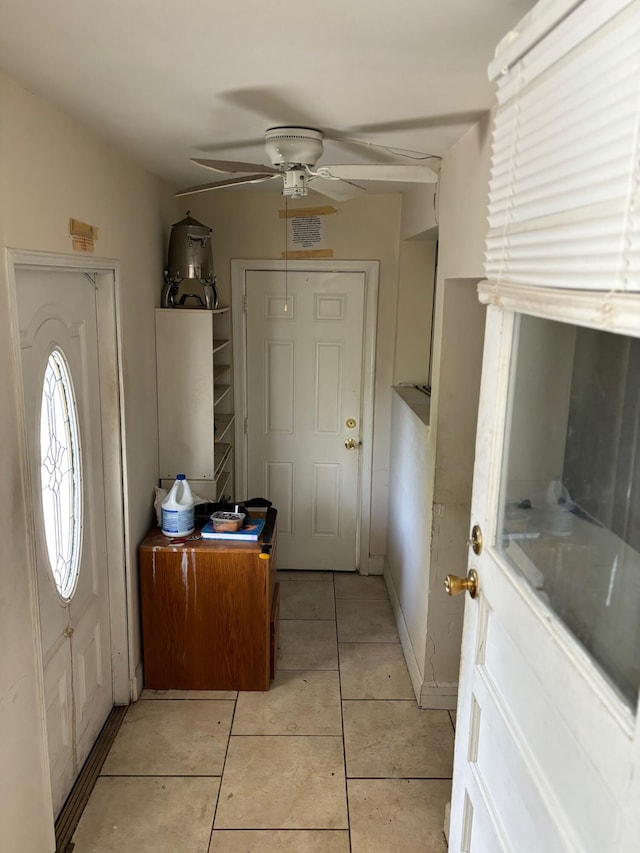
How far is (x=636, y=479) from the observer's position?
1027 millimetres

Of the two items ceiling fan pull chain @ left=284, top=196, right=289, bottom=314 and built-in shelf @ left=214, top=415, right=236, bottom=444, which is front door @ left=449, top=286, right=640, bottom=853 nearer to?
built-in shelf @ left=214, top=415, right=236, bottom=444

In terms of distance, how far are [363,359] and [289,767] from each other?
91.2 inches

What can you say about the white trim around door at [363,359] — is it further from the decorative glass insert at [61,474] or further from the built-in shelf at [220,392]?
the decorative glass insert at [61,474]

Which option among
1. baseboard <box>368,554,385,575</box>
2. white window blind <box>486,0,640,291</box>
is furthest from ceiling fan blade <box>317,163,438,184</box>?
baseboard <box>368,554,385,575</box>

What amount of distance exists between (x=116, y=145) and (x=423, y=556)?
2180 mm

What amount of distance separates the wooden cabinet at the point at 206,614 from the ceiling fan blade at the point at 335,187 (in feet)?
5.11

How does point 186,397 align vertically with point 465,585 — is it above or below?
above

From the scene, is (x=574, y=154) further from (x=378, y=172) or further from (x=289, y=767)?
(x=289, y=767)

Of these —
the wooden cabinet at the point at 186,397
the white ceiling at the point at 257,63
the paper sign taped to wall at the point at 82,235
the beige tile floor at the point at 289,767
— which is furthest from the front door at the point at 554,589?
the wooden cabinet at the point at 186,397

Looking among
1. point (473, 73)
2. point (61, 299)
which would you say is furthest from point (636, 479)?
point (61, 299)

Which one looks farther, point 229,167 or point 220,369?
point 220,369

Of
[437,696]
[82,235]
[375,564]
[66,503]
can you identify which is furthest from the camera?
[375,564]

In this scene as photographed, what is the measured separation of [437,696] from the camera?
9.36 ft

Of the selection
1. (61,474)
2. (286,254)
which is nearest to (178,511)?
(61,474)
